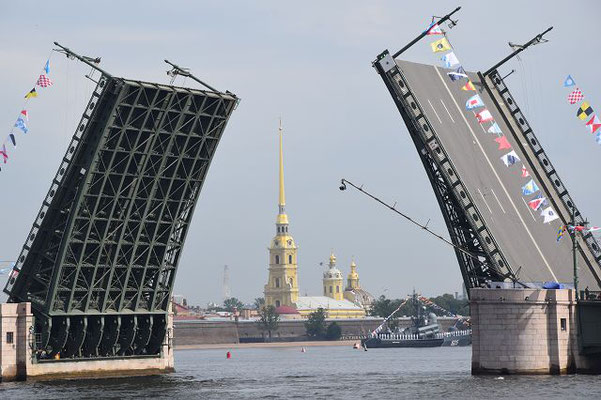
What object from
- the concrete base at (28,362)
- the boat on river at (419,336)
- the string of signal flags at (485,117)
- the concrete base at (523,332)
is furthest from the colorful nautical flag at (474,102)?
the boat on river at (419,336)

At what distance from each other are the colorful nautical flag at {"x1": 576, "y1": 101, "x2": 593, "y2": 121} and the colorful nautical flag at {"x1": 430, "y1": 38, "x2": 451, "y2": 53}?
19.9ft

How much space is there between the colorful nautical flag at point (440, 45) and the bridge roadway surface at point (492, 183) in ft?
9.49

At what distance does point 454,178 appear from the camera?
188ft

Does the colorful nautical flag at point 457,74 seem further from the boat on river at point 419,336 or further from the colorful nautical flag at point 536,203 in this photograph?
the boat on river at point 419,336

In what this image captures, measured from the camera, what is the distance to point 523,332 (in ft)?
178

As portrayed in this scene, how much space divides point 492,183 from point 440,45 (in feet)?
24.0

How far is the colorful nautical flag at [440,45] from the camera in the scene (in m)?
55.6

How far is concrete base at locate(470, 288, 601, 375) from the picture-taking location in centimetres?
5434

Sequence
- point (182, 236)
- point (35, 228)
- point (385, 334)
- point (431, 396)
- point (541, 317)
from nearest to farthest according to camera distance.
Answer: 1. point (431, 396)
2. point (541, 317)
3. point (35, 228)
4. point (182, 236)
5. point (385, 334)

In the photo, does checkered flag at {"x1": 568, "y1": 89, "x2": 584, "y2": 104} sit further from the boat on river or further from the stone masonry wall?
the boat on river

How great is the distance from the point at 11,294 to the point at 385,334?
11751 cm

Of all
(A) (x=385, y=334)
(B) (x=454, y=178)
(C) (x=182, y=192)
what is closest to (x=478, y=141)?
(B) (x=454, y=178)

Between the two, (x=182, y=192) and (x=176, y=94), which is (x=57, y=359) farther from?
(x=176, y=94)

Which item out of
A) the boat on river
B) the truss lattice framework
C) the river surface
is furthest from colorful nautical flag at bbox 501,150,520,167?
the boat on river
